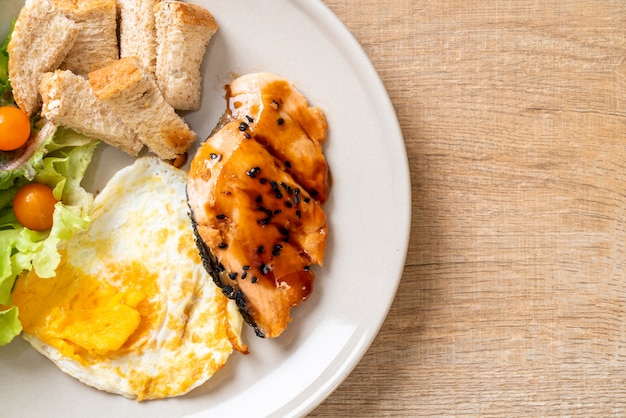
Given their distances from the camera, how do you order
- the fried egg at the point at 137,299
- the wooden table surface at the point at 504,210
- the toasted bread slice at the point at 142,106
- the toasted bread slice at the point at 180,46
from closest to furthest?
1. the toasted bread slice at the point at 142,106
2. the toasted bread slice at the point at 180,46
3. the fried egg at the point at 137,299
4. the wooden table surface at the point at 504,210

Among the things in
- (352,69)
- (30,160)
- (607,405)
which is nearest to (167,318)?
(30,160)

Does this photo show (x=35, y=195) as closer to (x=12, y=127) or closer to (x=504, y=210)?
(x=12, y=127)

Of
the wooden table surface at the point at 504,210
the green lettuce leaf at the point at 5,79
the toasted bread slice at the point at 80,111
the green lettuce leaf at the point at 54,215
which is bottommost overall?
the wooden table surface at the point at 504,210

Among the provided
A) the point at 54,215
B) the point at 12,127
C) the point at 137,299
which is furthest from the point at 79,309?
the point at 12,127

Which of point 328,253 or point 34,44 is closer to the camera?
point 34,44

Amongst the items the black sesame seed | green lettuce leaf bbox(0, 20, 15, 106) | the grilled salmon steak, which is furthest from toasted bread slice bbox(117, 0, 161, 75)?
the black sesame seed

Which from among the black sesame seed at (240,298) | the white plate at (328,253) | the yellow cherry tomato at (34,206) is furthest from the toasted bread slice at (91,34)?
the black sesame seed at (240,298)

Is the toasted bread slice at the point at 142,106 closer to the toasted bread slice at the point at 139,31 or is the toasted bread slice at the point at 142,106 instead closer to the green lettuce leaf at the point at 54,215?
the toasted bread slice at the point at 139,31
